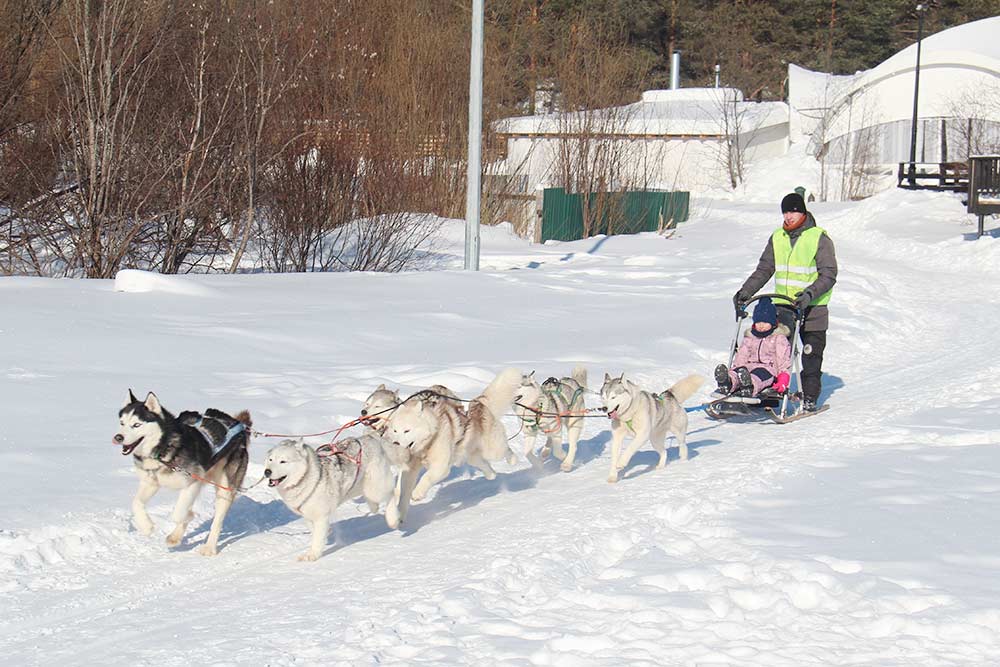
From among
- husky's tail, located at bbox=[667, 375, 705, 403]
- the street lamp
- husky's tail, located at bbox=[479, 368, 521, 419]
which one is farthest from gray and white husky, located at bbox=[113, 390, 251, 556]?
the street lamp

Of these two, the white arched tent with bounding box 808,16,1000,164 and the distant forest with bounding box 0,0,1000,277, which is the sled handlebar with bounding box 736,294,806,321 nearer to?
the distant forest with bounding box 0,0,1000,277

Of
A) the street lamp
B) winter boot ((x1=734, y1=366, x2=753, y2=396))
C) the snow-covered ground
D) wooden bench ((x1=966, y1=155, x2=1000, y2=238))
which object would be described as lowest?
the snow-covered ground

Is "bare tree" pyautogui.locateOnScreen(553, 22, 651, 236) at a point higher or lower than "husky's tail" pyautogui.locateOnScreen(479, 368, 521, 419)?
higher

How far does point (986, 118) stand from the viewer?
4169 cm

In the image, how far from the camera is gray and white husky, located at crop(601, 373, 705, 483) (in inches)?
277

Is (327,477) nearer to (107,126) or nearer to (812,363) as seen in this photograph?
(812,363)

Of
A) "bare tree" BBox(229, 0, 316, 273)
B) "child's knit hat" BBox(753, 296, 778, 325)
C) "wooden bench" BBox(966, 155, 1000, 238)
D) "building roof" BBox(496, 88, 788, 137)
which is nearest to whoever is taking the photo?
"child's knit hat" BBox(753, 296, 778, 325)

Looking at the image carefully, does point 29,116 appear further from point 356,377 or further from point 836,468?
point 836,468

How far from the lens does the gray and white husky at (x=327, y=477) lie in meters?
5.37

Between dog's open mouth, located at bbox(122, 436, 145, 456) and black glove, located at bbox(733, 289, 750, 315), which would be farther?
black glove, located at bbox(733, 289, 750, 315)

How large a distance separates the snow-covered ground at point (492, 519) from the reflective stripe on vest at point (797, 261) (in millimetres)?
1047

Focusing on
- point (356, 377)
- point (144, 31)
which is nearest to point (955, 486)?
point (356, 377)

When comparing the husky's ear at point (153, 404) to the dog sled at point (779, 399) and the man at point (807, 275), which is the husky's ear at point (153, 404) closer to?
the dog sled at point (779, 399)

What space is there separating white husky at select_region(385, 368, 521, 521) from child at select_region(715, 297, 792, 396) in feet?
7.87
